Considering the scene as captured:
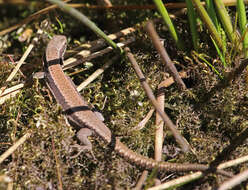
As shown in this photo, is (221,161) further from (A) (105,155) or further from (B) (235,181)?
(A) (105,155)

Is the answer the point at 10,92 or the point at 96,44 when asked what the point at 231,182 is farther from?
the point at 10,92

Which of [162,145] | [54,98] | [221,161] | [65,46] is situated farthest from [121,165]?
[65,46]

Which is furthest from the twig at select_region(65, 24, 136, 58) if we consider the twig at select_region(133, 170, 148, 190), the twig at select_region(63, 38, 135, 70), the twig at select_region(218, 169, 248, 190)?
the twig at select_region(218, 169, 248, 190)

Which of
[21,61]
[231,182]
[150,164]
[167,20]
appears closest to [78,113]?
[150,164]

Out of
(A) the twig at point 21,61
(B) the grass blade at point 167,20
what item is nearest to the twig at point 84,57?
(A) the twig at point 21,61

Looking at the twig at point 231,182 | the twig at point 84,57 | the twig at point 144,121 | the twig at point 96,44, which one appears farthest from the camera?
the twig at point 96,44

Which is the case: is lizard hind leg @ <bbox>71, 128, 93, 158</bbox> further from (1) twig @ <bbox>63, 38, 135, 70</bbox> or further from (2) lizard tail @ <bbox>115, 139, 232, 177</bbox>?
(1) twig @ <bbox>63, 38, 135, 70</bbox>

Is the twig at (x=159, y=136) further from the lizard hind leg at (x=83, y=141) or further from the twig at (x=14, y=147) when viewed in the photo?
the twig at (x=14, y=147)
